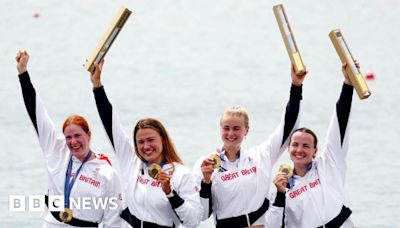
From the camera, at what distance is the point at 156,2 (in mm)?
28453

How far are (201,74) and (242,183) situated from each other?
41.3 ft

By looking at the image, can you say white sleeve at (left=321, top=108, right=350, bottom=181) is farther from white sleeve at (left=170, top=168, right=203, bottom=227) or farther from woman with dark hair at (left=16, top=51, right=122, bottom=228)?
woman with dark hair at (left=16, top=51, right=122, bottom=228)

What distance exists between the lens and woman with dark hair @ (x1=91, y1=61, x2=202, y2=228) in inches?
333

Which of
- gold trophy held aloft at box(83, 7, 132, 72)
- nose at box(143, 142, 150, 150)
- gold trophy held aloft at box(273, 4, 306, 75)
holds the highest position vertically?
gold trophy held aloft at box(83, 7, 132, 72)

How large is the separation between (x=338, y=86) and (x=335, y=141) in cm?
1120

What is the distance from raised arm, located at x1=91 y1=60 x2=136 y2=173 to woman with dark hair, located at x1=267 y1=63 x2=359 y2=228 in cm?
114

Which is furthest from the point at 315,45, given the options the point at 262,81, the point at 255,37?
the point at 262,81

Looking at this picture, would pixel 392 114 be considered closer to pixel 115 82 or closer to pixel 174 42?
pixel 115 82

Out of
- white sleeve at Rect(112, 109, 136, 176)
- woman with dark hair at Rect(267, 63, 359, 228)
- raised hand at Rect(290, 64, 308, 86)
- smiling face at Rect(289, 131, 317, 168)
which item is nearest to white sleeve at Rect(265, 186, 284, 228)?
woman with dark hair at Rect(267, 63, 359, 228)

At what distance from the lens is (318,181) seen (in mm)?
8766

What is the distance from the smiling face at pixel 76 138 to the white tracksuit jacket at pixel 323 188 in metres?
1.42

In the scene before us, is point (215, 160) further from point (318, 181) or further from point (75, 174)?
point (75, 174)

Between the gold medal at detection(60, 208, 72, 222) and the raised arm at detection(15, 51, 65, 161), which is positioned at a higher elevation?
the raised arm at detection(15, 51, 65, 161)

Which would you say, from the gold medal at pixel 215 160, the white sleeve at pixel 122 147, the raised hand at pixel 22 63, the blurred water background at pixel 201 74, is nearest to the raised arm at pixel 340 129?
the gold medal at pixel 215 160
